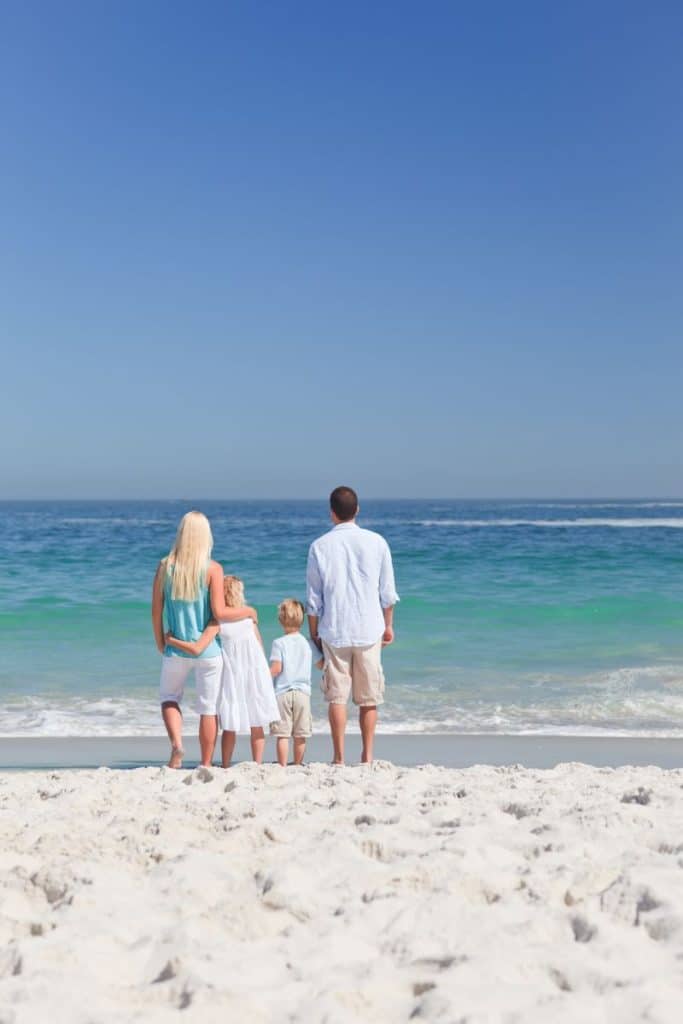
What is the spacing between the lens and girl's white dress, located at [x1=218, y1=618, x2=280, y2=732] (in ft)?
22.0

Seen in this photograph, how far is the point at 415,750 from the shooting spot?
8195 millimetres

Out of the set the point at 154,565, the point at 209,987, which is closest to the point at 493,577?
the point at 154,565

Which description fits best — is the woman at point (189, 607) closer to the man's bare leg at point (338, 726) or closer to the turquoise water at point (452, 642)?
the man's bare leg at point (338, 726)

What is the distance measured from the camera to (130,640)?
566 inches

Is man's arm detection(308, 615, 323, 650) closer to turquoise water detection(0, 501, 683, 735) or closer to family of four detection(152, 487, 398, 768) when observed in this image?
family of four detection(152, 487, 398, 768)

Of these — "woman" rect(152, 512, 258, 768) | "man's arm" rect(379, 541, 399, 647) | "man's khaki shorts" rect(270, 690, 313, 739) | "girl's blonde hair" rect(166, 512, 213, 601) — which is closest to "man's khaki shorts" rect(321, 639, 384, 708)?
"man's arm" rect(379, 541, 399, 647)

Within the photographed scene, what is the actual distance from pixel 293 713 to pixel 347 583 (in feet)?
3.65

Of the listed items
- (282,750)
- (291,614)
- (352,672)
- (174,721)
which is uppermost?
(291,614)

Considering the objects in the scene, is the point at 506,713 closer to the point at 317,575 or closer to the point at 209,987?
the point at 317,575

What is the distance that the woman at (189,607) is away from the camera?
6.39 metres

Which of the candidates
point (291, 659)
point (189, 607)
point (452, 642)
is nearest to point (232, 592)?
point (189, 607)

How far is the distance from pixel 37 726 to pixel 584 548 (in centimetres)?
2742

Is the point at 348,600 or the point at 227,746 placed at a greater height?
the point at 348,600

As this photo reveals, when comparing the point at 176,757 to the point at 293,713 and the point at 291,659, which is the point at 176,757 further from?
the point at 291,659
